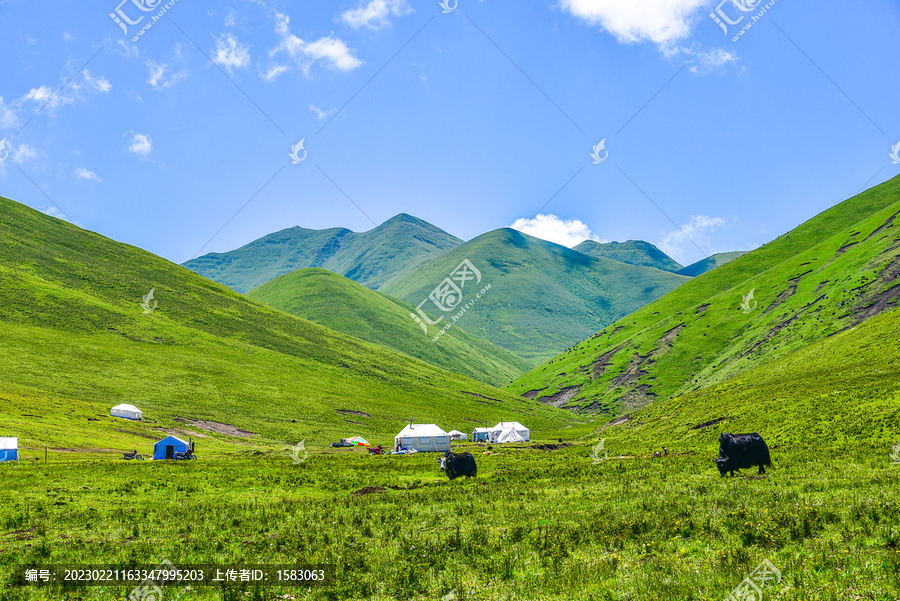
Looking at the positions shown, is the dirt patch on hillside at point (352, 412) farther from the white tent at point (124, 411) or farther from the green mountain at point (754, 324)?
the green mountain at point (754, 324)

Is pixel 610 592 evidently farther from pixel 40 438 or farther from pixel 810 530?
pixel 40 438

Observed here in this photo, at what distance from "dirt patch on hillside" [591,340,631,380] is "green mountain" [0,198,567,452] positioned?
992 inches

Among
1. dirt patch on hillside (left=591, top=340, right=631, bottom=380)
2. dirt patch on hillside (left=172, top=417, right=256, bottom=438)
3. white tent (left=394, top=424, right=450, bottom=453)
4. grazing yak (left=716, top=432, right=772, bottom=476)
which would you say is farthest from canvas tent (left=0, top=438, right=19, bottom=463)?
dirt patch on hillside (left=591, top=340, right=631, bottom=380)

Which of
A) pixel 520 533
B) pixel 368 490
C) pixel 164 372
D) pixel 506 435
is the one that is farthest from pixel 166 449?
pixel 164 372

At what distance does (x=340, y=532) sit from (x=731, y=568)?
13188 mm

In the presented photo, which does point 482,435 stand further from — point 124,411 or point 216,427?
point 124,411

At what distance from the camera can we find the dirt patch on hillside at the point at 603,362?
184375 millimetres

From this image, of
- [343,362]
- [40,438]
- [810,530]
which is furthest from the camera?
[343,362]

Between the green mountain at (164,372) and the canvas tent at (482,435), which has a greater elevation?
the green mountain at (164,372)

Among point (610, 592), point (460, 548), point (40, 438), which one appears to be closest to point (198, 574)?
point (460, 548)

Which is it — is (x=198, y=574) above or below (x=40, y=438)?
below

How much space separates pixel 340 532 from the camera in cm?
1948
